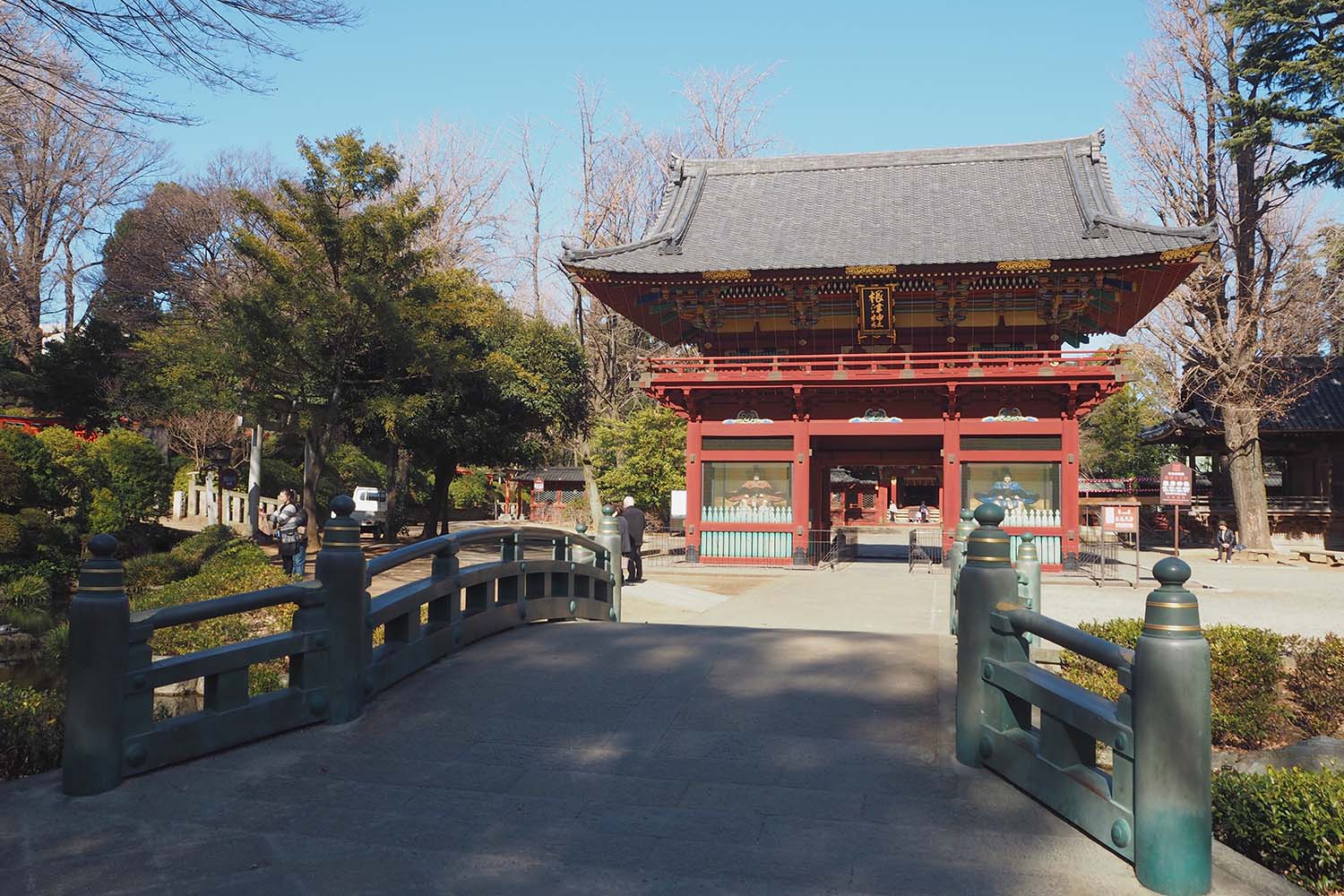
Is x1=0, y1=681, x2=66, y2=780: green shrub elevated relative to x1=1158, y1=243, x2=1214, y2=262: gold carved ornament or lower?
lower

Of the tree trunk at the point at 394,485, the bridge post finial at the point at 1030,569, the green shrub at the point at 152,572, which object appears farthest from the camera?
the tree trunk at the point at 394,485

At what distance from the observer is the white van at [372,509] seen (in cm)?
3491

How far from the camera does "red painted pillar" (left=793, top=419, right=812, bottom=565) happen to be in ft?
79.5

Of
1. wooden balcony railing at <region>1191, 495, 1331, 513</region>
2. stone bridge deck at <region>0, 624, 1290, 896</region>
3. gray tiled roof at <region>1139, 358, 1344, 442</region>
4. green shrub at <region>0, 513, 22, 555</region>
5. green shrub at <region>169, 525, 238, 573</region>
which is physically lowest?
stone bridge deck at <region>0, 624, 1290, 896</region>

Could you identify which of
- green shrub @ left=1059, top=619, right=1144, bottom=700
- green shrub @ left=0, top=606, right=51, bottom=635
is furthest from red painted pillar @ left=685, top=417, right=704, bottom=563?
green shrub @ left=1059, top=619, right=1144, bottom=700

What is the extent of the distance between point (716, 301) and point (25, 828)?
2241 centimetres

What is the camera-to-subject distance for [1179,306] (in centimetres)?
3136

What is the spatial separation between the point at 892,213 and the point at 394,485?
60.2 feet

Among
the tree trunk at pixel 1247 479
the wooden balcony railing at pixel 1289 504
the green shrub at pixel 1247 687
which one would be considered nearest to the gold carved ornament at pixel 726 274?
the green shrub at pixel 1247 687

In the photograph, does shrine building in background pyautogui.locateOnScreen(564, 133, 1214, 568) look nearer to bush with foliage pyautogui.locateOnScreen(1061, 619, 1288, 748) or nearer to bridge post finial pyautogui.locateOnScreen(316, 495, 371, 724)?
bush with foliage pyautogui.locateOnScreen(1061, 619, 1288, 748)

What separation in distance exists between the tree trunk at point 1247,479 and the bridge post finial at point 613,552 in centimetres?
2613

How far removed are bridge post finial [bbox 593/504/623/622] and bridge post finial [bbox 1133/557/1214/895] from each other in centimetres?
882

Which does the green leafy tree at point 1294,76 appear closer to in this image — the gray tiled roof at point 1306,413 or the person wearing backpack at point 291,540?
the gray tiled roof at point 1306,413

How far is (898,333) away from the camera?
25625mm
